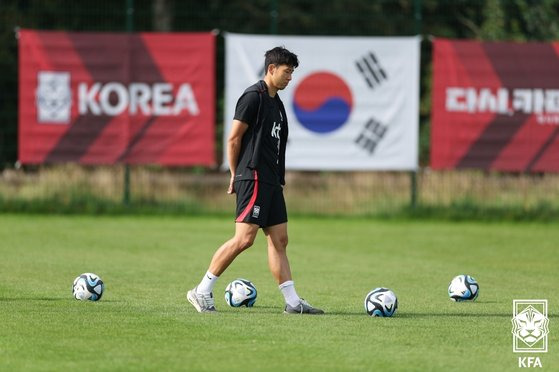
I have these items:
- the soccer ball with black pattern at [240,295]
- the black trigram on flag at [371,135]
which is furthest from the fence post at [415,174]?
the soccer ball with black pattern at [240,295]

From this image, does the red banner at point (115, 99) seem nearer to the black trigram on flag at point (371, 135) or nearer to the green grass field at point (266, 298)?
the green grass field at point (266, 298)

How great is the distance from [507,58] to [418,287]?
1025 centimetres

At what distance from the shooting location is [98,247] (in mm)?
17422

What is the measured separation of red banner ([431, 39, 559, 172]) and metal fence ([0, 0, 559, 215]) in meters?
0.71

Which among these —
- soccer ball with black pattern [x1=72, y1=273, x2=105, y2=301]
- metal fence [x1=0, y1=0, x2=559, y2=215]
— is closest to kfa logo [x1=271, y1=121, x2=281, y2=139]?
soccer ball with black pattern [x1=72, y1=273, x2=105, y2=301]

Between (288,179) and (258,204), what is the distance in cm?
1464

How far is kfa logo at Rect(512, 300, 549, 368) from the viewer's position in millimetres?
8930

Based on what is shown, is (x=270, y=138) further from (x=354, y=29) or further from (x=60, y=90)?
(x=354, y=29)

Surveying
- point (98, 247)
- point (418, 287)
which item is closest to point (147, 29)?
point (98, 247)

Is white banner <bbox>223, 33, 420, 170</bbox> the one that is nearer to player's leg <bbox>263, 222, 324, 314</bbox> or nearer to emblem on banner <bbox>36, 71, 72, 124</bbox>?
emblem on banner <bbox>36, 71, 72, 124</bbox>

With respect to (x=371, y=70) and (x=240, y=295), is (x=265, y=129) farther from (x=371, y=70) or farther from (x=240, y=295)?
(x=371, y=70)

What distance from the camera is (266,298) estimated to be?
39.9ft

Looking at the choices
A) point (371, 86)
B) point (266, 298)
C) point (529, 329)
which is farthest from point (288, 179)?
point (529, 329)

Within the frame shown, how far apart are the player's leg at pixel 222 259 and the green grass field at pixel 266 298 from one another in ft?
0.45
